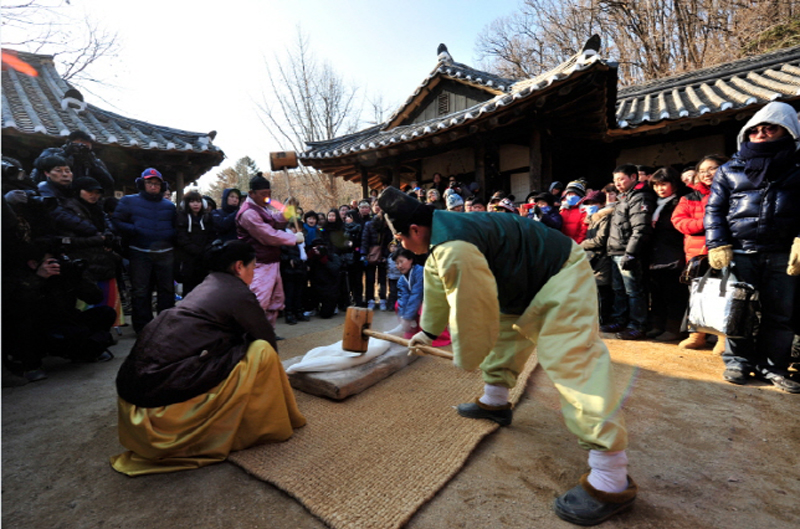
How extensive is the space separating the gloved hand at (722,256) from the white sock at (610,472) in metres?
2.34

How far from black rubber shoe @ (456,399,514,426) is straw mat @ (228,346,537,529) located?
0.17 feet

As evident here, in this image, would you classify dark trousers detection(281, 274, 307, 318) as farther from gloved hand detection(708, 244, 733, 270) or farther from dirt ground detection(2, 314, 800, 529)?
gloved hand detection(708, 244, 733, 270)

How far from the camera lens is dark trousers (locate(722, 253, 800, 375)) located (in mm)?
2986

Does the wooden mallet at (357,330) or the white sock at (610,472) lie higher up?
the wooden mallet at (357,330)

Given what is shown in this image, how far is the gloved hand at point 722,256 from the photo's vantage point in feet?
10.3

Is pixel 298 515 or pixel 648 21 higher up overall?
pixel 648 21

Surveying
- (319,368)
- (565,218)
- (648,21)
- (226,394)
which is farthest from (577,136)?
(648,21)

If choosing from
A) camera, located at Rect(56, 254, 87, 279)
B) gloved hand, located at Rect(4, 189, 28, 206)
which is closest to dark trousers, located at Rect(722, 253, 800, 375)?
camera, located at Rect(56, 254, 87, 279)

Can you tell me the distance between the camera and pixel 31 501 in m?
1.92

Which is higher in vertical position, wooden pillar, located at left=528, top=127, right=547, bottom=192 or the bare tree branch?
the bare tree branch

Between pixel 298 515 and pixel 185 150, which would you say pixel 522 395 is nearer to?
pixel 298 515

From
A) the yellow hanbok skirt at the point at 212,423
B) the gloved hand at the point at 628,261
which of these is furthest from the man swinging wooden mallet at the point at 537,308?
the gloved hand at the point at 628,261

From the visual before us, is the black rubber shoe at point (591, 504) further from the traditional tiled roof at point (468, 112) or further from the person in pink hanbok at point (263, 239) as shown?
the traditional tiled roof at point (468, 112)

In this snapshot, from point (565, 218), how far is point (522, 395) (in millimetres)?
3027
